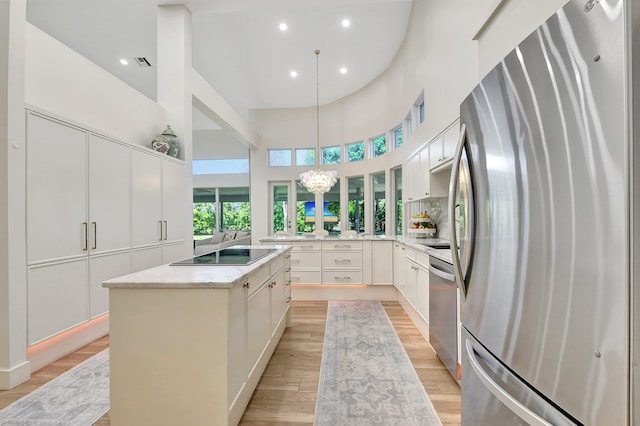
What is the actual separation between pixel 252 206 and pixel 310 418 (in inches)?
274

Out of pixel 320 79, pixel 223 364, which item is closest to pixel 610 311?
pixel 223 364

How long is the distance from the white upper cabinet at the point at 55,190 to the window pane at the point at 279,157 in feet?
19.0

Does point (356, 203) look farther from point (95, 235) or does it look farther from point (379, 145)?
point (95, 235)

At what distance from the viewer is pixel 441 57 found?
3.37m

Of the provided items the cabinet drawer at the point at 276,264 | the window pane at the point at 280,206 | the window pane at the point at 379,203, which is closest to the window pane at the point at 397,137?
the window pane at the point at 379,203

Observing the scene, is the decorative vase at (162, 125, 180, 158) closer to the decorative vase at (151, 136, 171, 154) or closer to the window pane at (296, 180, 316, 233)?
the decorative vase at (151, 136, 171, 154)

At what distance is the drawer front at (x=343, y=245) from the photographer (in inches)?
177

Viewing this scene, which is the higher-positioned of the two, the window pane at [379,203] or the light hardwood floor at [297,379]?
the window pane at [379,203]

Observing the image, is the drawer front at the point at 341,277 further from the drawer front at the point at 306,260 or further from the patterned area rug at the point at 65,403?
the patterned area rug at the point at 65,403

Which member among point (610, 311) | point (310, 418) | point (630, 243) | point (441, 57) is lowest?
point (310, 418)

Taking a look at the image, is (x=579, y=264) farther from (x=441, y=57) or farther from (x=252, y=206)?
(x=252, y=206)

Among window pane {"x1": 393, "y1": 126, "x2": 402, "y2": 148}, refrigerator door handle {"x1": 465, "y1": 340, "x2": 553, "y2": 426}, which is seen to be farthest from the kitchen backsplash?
refrigerator door handle {"x1": 465, "y1": 340, "x2": 553, "y2": 426}

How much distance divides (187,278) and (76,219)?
5.92 feet

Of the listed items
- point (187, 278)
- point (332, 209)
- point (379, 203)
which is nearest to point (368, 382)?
point (187, 278)
